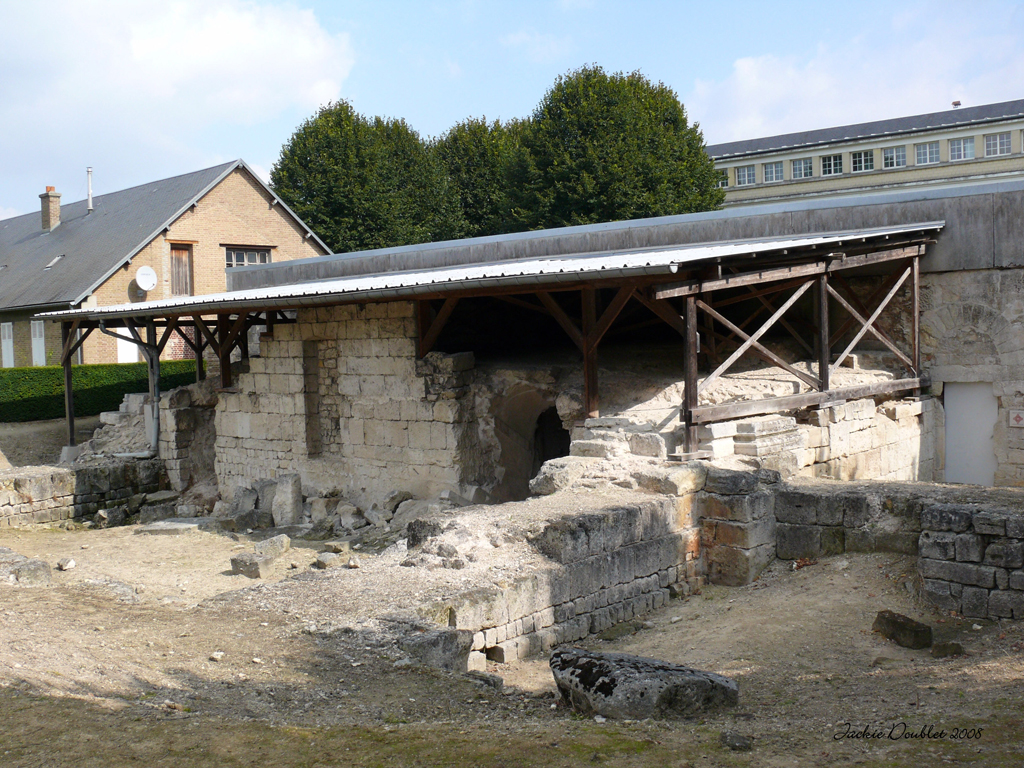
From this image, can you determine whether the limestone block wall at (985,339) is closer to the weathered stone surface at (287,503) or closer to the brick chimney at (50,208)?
the weathered stone surface at (287,503)

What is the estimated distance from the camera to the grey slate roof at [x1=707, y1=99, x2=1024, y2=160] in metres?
33.7

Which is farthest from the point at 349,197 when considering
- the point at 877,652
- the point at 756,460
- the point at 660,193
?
the point at 877,652

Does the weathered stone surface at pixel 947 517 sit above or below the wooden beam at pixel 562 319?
below

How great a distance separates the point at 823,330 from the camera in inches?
382

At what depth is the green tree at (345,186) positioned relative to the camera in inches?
1086

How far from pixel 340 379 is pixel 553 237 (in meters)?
4.67

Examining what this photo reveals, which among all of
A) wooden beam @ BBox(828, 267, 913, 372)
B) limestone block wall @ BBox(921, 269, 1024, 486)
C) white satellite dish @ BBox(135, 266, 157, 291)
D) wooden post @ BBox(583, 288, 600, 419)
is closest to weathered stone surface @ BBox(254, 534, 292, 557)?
wooden post @ BBox(583, 288, 600, 419)

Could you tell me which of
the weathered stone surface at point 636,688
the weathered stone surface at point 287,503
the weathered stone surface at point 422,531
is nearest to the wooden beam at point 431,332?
the weathered stone surface at point 287,503

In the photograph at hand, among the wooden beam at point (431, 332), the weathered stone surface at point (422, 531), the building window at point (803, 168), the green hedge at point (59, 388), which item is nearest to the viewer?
the weathered stone surface at point (422, 531)

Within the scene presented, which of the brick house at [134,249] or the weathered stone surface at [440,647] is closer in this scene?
the weathered stone surface at [440,647]

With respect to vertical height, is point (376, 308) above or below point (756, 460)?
above

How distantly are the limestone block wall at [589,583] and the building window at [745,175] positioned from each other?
1334 inches

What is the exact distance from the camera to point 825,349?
32.1 feet

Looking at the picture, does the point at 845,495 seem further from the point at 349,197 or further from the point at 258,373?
the point at 349,197
